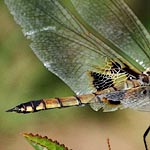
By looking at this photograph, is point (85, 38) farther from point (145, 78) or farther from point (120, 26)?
point (145, 78)

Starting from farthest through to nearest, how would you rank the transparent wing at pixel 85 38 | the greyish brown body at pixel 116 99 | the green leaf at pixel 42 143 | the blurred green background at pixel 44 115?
the blurred green background at pixel 44 115 → the transparent wing at pixel 85 38 → the greyish brown body at pixel 116 99 → the green leaf at pixel 42 143

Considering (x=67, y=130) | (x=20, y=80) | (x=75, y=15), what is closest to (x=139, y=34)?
(x=75, y=15)

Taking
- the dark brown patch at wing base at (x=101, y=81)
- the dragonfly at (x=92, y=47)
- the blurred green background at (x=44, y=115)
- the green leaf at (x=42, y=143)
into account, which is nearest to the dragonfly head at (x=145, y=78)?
the dragonfly at (x=92, y=47)

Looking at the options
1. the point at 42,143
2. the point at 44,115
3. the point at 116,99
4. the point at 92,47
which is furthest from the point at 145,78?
the point at 44,115

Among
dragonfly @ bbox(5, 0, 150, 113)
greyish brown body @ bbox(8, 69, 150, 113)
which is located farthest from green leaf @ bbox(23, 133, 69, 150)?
dragonfly @ bbox(5, 0, 150, 113)

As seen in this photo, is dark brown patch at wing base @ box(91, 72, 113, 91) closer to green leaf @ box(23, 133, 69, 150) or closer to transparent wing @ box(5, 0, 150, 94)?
transparent wing @ box(5, 0, 150, 94)

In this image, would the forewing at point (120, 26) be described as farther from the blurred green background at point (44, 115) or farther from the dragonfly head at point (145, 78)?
the blurred green background at point (44, 115)

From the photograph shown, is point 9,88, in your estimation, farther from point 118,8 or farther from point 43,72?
point 118,8
